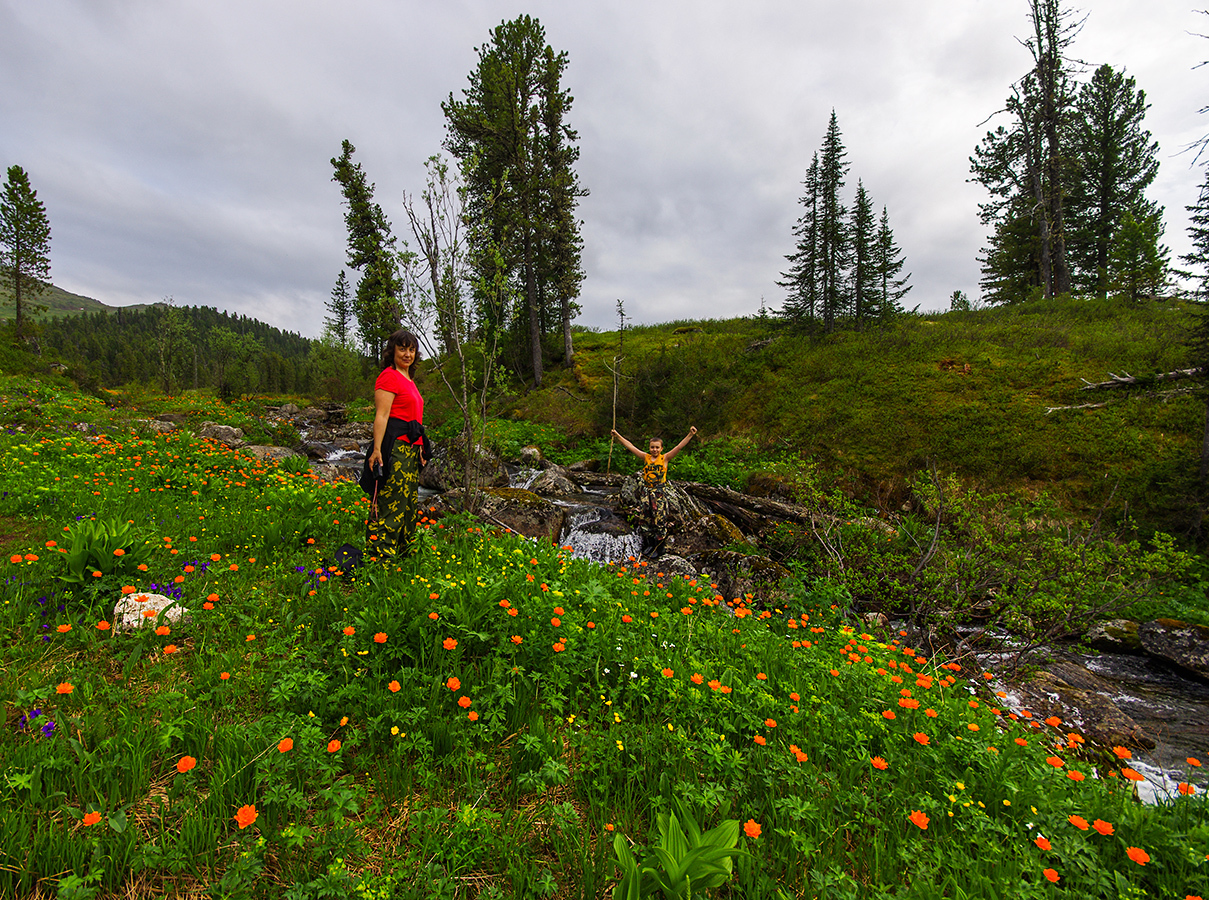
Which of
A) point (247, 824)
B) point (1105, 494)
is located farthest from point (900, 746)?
point (1105, 494)

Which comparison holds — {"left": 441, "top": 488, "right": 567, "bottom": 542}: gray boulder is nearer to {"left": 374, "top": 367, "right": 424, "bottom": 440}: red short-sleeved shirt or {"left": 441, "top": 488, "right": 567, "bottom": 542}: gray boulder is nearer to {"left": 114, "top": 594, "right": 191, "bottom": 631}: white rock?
{"left": 374, "top": 367, "right": 424, "bottom": 440}: red short-sleeved shirt

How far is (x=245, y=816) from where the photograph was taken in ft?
5.68

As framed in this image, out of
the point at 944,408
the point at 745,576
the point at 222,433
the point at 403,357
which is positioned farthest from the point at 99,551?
the point at 944,408

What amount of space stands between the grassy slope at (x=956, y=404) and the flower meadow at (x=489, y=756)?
6613 millimetres

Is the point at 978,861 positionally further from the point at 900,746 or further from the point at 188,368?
the point at 188,368

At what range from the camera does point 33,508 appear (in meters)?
5.00

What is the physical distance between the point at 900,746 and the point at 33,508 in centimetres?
850

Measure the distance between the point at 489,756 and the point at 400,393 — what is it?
3236 millimetres

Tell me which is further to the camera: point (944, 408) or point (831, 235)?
point (831, 235)

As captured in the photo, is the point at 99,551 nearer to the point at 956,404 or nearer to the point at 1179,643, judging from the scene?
the point at 1179,643

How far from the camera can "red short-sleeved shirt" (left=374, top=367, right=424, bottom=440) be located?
433 centimetres

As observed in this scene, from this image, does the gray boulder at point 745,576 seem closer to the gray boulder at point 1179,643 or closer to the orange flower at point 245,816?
the orange flower at point 245,816

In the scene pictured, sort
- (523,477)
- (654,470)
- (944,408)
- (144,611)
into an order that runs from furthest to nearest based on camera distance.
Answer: (523,477) < (944,408) < (654,470) < (144,611)

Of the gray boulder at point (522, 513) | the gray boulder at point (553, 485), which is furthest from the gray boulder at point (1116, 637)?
the gray boulder at point (553, 485)
